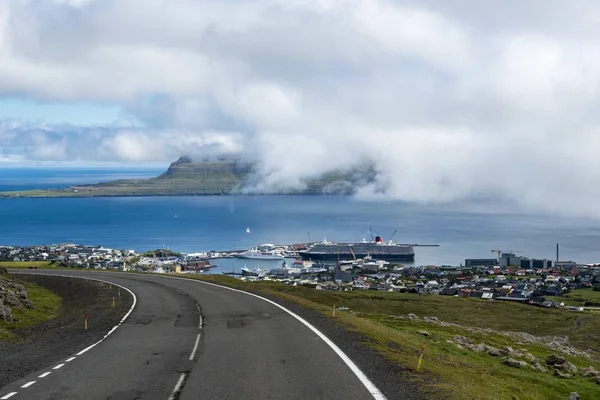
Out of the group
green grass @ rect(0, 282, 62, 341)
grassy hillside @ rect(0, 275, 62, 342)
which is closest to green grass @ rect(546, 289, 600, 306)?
green grass @ rect(0, 282, 62, 341)

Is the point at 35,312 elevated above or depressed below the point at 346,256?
above

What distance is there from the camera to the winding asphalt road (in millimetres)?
12164

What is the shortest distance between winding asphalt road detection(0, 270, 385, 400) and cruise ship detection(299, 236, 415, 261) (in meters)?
119

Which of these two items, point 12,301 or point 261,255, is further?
point 261,255

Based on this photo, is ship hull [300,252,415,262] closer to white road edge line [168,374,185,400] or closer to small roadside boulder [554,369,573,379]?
small roadside boulder [554,369,573,379]

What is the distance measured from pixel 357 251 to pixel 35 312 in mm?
124172

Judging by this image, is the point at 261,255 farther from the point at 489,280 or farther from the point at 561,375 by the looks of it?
the point at 561,375

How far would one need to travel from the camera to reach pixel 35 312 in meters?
31.8

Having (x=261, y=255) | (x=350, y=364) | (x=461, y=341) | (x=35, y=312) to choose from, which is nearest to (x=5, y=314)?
(x=35, y=312)

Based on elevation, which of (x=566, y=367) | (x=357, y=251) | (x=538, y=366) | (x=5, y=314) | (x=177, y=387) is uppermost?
(x=177, y=387)

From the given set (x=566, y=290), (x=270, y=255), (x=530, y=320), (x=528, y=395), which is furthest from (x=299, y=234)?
(x=528, y=395)

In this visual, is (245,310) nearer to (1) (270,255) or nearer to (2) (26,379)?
(2) (26,379)

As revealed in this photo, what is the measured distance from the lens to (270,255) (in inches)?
5536

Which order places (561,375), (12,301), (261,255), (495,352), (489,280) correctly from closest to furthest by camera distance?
1. (561,375)
2. (495,352)
3. (12,301)
4. (489,280)
5. (261,255)
